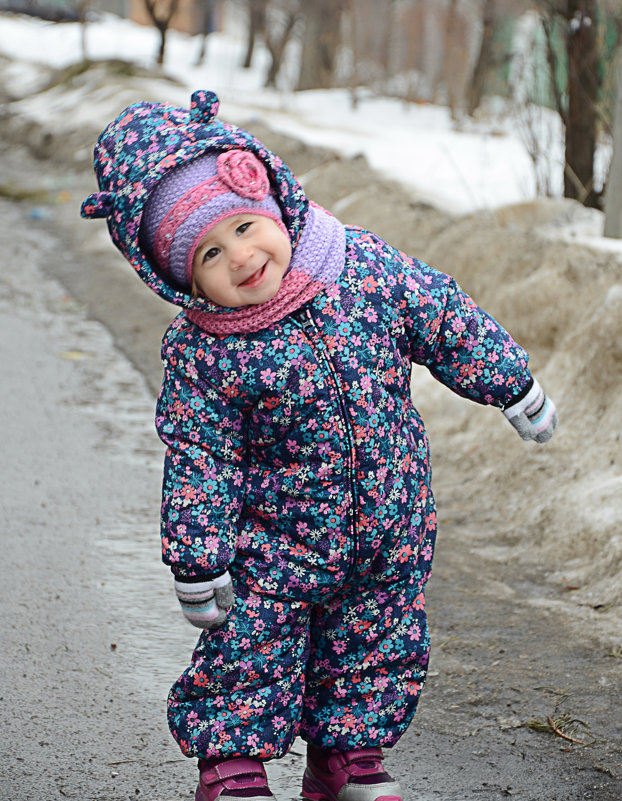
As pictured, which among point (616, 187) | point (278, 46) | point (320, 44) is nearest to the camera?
point (616, 187)

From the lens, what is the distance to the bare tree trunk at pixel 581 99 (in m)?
6.79

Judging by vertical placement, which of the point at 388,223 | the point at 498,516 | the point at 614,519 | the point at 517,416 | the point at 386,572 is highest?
the point at 517,416

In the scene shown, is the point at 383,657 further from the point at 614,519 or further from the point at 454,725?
the point at 614,519

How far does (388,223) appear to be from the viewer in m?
6.94

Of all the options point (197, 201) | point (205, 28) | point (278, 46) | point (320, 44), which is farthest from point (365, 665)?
point (205, 28)

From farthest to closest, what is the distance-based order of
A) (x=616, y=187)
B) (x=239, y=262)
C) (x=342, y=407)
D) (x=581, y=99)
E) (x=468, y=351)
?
(x=581, y=99) < (x=616, y=187) < (x=468, y=351) < (x=342, y=407) < (x=239, y=262)

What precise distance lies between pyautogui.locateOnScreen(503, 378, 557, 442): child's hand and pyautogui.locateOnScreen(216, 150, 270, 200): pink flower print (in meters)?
0.72

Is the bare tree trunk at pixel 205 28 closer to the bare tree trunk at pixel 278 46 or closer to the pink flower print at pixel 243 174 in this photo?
the bare tree trunk at pixel 278 46

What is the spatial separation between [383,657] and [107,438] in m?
2.79

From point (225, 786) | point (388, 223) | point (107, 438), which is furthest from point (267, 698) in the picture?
point (388, 223)

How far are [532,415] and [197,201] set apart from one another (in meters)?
0.86

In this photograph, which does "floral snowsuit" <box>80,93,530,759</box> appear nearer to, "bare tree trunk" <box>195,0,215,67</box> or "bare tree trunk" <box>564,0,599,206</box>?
"bare tree trunk" <box>564,0,599,206</box>

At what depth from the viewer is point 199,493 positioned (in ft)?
7.22

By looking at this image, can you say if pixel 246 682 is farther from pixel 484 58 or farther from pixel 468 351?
pixel 484 58
